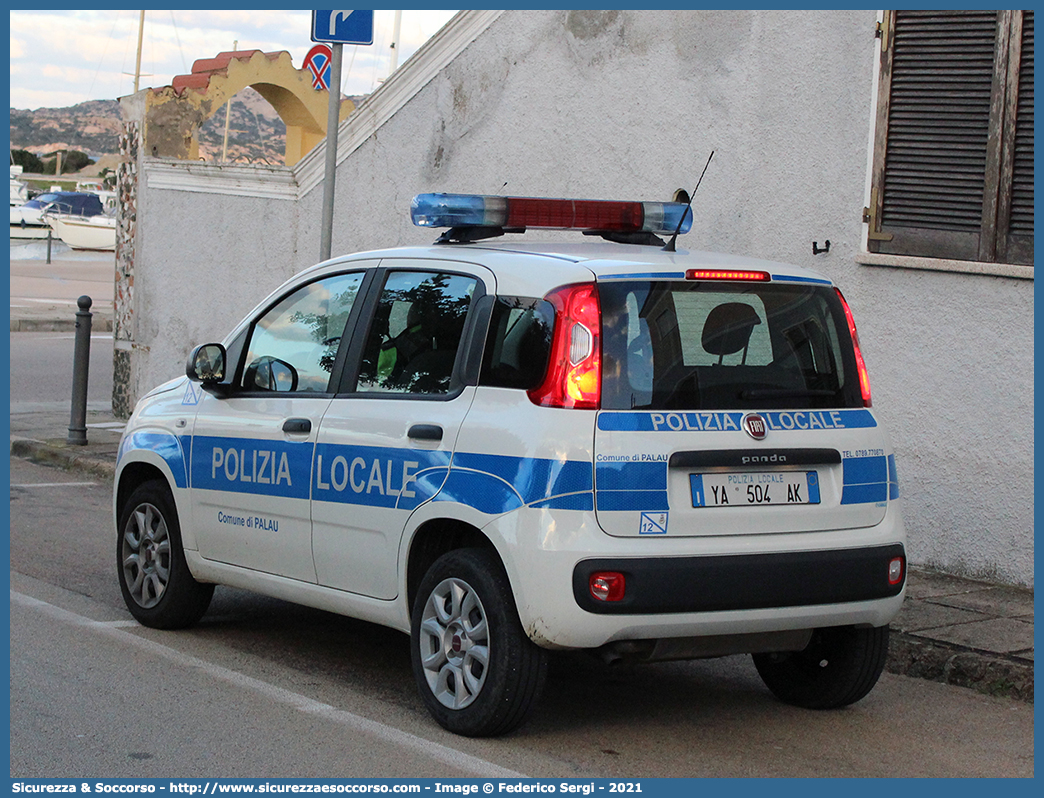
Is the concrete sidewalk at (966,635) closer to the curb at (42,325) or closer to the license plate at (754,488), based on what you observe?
the license plate at (754,488)

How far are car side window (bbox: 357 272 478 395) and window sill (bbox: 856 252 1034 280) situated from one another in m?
3.84

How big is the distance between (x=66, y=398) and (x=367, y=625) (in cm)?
961

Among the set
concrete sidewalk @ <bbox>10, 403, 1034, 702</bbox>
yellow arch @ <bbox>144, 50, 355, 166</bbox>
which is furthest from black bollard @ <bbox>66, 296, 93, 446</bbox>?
concrete sidewalk @ <bbox>10, 403, 1034, 702</bbox>

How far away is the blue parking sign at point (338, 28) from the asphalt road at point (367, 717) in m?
4.04

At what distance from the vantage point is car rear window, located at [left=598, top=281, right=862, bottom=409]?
4.99 meters

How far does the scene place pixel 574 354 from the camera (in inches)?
195

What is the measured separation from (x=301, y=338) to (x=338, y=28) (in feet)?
12.2

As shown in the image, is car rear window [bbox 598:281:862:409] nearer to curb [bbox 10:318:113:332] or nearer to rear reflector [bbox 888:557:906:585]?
rear reflector [bbox 888:557:906:585]

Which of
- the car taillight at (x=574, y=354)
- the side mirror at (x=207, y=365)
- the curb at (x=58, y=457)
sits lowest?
the curb at (x=58, y=457)

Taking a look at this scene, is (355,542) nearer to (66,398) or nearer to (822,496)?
(822,496)

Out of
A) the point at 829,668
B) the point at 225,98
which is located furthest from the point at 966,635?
the point at 225,98

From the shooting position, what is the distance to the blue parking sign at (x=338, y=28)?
9234 millimetres

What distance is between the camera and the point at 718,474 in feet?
16.4

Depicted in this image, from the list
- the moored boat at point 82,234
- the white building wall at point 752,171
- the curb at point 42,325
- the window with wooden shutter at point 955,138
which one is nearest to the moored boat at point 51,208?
the moored boat at point 82,234
